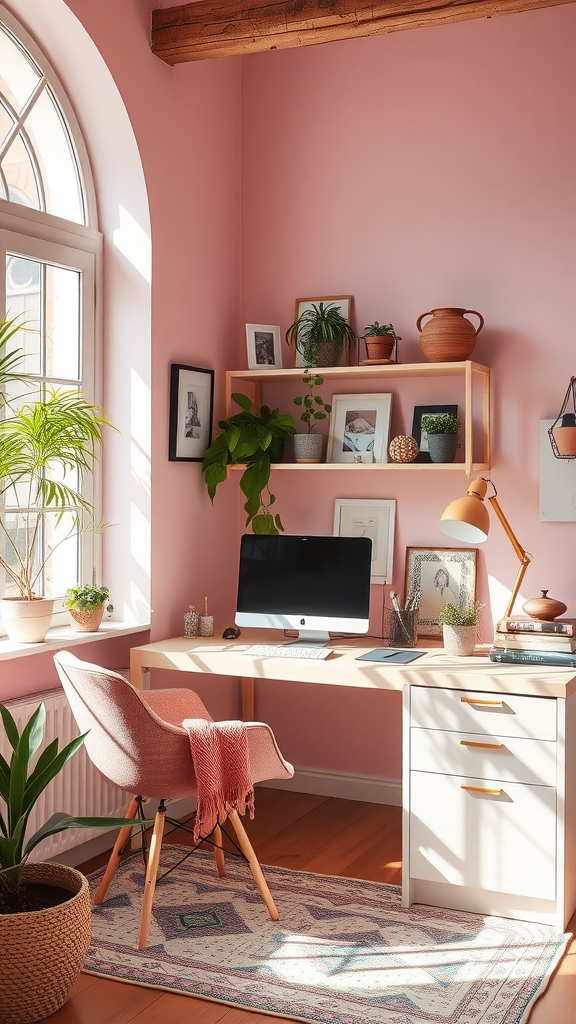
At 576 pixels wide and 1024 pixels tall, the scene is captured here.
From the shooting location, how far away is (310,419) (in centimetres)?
399

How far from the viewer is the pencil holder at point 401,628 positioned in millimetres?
3502

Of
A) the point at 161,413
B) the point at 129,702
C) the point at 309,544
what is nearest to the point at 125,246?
the point at 161,413

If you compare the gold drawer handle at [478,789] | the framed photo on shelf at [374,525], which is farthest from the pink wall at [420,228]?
the gold drawer handle at [478,789]

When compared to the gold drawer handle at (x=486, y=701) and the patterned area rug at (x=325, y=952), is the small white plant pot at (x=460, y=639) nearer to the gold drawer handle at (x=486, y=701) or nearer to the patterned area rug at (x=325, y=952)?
the gold drawer handle at (x=486, y=701)

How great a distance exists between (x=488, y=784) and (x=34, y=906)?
4.31 feet

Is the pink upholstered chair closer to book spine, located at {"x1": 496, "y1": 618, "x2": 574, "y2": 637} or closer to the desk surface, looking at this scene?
the desk surface

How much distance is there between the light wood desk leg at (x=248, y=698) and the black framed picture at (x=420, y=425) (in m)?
1.21

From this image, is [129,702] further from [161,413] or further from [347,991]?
[161,413]

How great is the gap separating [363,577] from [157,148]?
1.69m

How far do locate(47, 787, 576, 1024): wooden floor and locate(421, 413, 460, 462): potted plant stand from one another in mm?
1373

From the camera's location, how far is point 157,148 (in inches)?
141

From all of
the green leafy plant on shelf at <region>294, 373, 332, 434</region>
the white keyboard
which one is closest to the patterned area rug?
the white keyboard

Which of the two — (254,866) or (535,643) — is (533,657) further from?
(254,866)

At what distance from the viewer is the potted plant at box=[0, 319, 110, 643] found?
3037 millimetres
